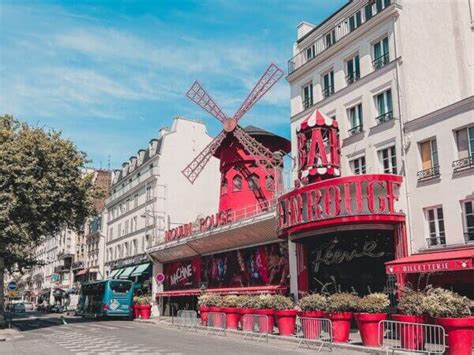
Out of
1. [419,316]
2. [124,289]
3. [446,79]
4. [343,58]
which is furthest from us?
[124,289]

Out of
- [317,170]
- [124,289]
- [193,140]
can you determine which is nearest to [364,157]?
[317,170]

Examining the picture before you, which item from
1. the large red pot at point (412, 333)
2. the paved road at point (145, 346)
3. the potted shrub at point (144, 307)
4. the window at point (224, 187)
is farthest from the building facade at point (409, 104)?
the potted shrub at point (144, 307)

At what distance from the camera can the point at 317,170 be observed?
18859 millimetres

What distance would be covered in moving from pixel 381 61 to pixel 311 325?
10.1 metres

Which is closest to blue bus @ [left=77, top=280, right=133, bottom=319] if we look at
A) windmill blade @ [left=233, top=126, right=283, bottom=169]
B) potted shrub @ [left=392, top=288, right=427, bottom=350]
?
windmill blade @ [left=233, top=126, right=283, bottom=169]

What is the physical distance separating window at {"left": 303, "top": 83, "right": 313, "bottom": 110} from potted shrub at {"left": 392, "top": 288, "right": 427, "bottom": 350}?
41.0 ft

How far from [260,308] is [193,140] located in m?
26.6

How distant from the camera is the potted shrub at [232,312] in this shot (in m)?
19.3

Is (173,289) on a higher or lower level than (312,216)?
lower

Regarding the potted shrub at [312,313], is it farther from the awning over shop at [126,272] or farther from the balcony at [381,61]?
the awning over shop at [126,272]

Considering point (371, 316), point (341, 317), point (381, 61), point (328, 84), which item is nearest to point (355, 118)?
point (381, 61)

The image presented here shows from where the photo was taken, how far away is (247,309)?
18.4 metres

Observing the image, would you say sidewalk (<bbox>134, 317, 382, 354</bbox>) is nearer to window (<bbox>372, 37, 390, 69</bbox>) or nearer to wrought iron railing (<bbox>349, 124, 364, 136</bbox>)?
wrought iron railing (<bbox>349, 124, 364, 136</bbox>)

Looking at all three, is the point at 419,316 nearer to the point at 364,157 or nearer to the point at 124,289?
the point at 364,157
